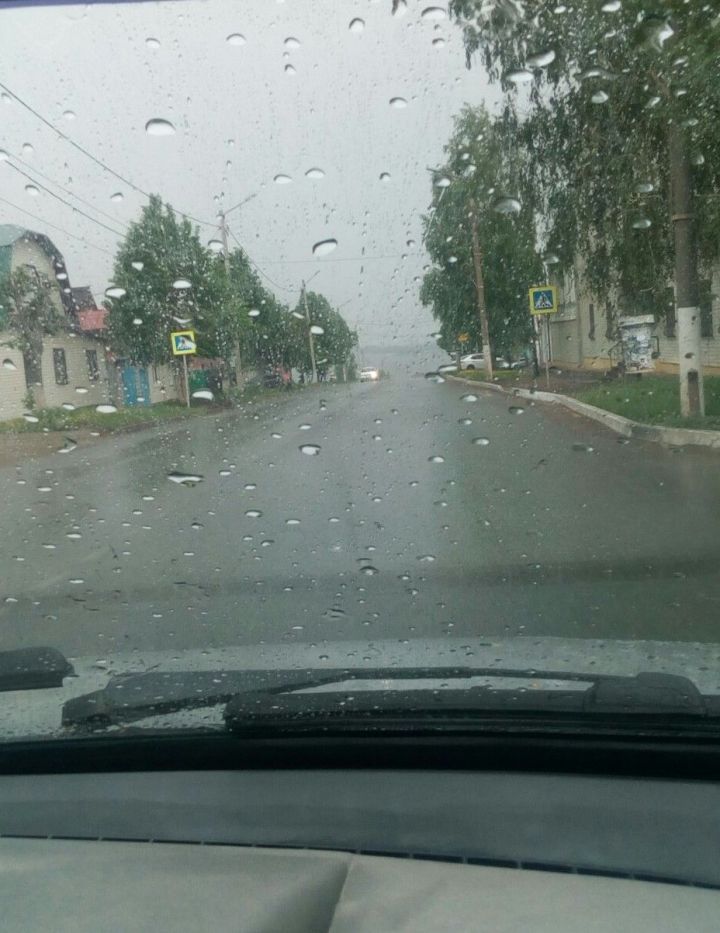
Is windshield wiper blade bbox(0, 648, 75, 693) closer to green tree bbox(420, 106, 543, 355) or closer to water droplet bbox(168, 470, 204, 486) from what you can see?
green tree bbox(420, 106, 543, 355)

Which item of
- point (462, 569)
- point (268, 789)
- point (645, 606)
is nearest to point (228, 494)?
point (462, 569)

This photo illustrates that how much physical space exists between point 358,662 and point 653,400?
1067cm

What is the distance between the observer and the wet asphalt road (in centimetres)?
557

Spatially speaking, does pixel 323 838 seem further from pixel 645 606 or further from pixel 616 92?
pixel 616 92

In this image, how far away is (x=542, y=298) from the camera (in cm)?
1213

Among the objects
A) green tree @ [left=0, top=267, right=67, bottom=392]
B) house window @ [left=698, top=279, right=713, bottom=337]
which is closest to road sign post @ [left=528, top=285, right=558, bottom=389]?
house window @ [left=698, top=279, right=713, bottom=337]

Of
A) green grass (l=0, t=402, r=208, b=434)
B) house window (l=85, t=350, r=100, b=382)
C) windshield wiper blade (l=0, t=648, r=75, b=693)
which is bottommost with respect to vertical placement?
windshield wiper blade (l=0, t=648, r=75, b=693)

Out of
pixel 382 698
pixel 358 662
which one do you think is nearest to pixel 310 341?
pixel 358 662

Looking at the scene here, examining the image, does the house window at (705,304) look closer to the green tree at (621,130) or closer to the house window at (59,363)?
the green tree at (621,130)

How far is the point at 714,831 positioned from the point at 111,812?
1553 mm

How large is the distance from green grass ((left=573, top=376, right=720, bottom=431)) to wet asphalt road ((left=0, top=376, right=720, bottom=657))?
22.1 inches

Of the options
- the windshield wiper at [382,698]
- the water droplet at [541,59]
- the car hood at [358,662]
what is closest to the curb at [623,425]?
the water droplet at [541,59]

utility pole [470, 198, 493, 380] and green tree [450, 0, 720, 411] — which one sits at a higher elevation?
green tree [450, 0, 720, 411]

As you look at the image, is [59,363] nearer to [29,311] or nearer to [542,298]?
[29,311]
